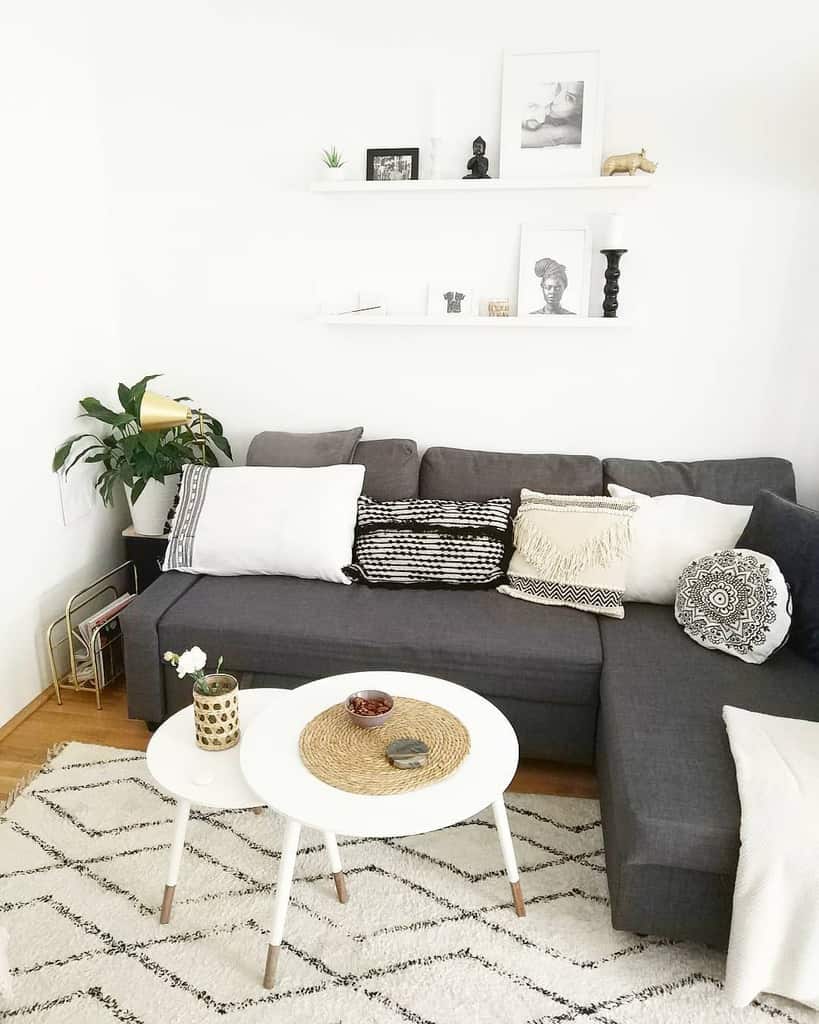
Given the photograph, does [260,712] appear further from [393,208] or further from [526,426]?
[393,208]

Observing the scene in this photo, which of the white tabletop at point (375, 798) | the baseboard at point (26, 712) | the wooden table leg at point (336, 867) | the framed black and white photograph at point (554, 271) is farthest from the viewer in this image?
the framed black and white photograph at point (554, 271)

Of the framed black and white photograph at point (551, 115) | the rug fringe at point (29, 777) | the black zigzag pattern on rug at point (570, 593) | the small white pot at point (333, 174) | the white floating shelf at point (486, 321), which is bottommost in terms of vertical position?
the rug fringe at point (29, 777)

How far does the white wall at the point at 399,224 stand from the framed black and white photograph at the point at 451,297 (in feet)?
0.17

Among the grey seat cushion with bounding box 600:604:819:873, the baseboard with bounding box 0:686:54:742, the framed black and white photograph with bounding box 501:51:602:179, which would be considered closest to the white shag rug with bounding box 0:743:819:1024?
the grey seat cushion with bounding box 600:604:819:873

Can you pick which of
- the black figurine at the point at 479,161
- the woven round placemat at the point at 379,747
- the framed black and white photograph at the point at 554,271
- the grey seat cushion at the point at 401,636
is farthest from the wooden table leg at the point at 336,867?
the black figurine at the point at 479,161

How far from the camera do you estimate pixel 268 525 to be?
260 cm

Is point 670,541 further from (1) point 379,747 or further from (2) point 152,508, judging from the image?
(2) point 152,508

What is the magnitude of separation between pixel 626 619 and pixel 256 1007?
145 centimetres

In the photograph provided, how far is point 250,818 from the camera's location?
2.12 metres

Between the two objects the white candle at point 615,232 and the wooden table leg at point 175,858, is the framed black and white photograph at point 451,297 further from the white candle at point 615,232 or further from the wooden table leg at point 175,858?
the wooden table leg at point 175,858

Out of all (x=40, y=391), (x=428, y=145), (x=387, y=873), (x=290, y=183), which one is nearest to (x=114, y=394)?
(x=40, y=391)

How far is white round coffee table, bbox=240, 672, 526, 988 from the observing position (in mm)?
1474

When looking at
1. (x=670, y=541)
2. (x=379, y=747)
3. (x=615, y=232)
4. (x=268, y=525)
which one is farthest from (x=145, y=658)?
(x=615, y=232)

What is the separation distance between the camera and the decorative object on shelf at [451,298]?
2.88 metres
